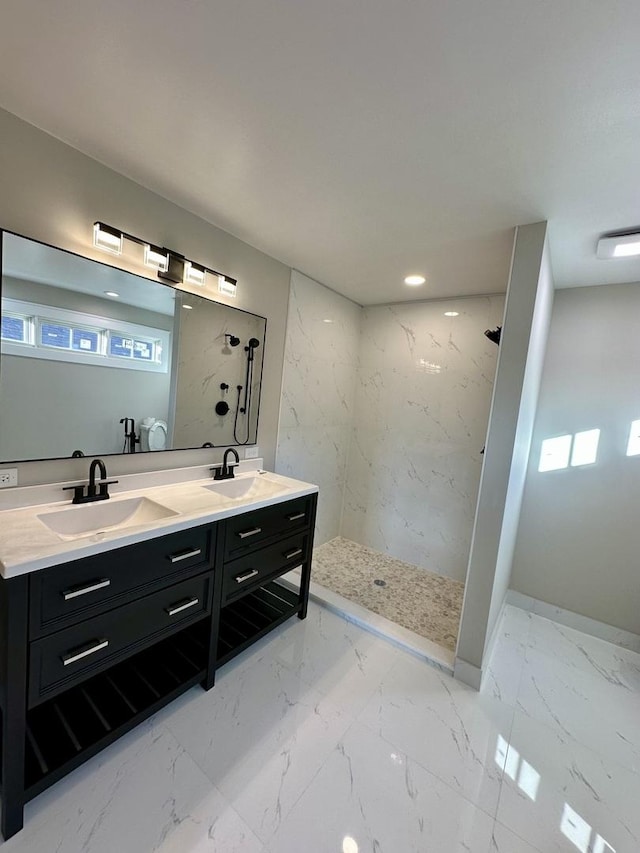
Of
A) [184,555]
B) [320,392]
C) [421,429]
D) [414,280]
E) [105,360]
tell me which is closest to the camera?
[184,555]

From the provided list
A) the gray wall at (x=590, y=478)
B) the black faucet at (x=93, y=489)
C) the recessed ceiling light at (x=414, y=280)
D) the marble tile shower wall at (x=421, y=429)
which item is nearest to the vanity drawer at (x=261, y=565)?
the black faucet at (x=93, y=489)

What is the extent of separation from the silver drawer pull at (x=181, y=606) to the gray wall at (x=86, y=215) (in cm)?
73

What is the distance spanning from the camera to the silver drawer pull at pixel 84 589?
44.5 inches

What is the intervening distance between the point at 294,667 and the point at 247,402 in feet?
5.29

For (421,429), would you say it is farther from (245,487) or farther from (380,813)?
(380,813)

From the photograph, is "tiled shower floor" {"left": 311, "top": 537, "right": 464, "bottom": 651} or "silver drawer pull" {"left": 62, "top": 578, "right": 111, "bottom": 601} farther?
"tiled shower floor" {"left": 311, "top": 537, "right": 464, "bottom": 651}

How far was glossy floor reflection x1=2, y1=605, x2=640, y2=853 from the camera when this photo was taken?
1.16 metres

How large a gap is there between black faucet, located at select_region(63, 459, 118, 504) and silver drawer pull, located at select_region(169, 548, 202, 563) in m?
0.48

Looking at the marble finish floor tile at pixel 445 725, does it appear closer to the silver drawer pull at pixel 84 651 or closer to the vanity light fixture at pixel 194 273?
the silver drawer pull at pixel 84 651

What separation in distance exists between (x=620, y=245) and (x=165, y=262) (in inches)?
91.5

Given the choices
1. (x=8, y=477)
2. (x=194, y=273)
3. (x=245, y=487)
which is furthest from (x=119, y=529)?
(x=194, y=273)

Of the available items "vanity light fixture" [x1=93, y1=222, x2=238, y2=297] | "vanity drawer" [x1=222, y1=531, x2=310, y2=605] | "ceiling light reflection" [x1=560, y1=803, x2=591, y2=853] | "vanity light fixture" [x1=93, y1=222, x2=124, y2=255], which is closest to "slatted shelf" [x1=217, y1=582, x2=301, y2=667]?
"vanity drawer" [x1=222, y1=531, x2=310, y2=605]

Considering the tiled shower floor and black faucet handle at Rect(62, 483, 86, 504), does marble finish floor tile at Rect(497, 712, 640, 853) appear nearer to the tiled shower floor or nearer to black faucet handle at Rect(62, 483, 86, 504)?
the tiled shower floor

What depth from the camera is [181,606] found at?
1.48 metres
